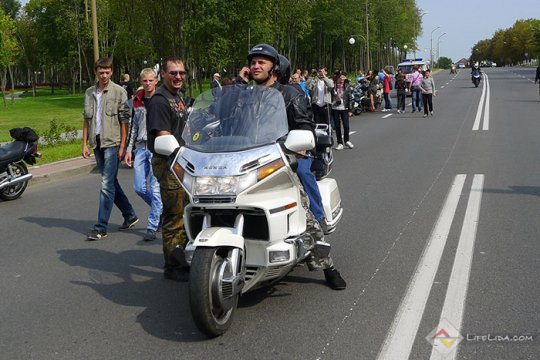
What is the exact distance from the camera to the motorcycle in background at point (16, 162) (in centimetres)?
988

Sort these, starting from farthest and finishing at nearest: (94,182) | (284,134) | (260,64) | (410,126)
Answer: (410,126)
(94,182)
(260,64)
(284,134)

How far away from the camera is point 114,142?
23.7 ft

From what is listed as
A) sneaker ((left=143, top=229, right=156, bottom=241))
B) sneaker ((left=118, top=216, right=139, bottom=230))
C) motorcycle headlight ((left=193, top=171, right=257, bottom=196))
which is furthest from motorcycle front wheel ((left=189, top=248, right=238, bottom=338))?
sneaker ((left=118, top=216, right=139, bottom=230))

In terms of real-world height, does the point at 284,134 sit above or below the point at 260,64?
below

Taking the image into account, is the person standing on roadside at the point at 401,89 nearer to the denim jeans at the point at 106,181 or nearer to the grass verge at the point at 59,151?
the grass verge at the point at 59,151

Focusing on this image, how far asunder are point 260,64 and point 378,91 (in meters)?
26.5

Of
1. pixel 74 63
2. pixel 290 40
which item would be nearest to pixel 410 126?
pixel 290 40

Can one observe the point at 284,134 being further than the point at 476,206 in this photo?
No

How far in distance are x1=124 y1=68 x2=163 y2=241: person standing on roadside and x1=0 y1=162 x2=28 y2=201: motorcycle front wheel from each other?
356 centimetres

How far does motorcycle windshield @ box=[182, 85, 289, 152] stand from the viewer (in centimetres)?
443

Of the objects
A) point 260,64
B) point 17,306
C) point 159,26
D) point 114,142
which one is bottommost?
point 17,306

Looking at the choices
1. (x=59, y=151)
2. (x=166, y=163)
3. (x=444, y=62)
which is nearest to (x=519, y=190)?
(x=166, y=163)

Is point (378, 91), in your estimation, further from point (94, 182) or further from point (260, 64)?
point (260, 64)

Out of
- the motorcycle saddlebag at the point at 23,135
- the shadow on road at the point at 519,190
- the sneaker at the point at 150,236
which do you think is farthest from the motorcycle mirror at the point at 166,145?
the motorcycle saddlebag at the point at 23,135
